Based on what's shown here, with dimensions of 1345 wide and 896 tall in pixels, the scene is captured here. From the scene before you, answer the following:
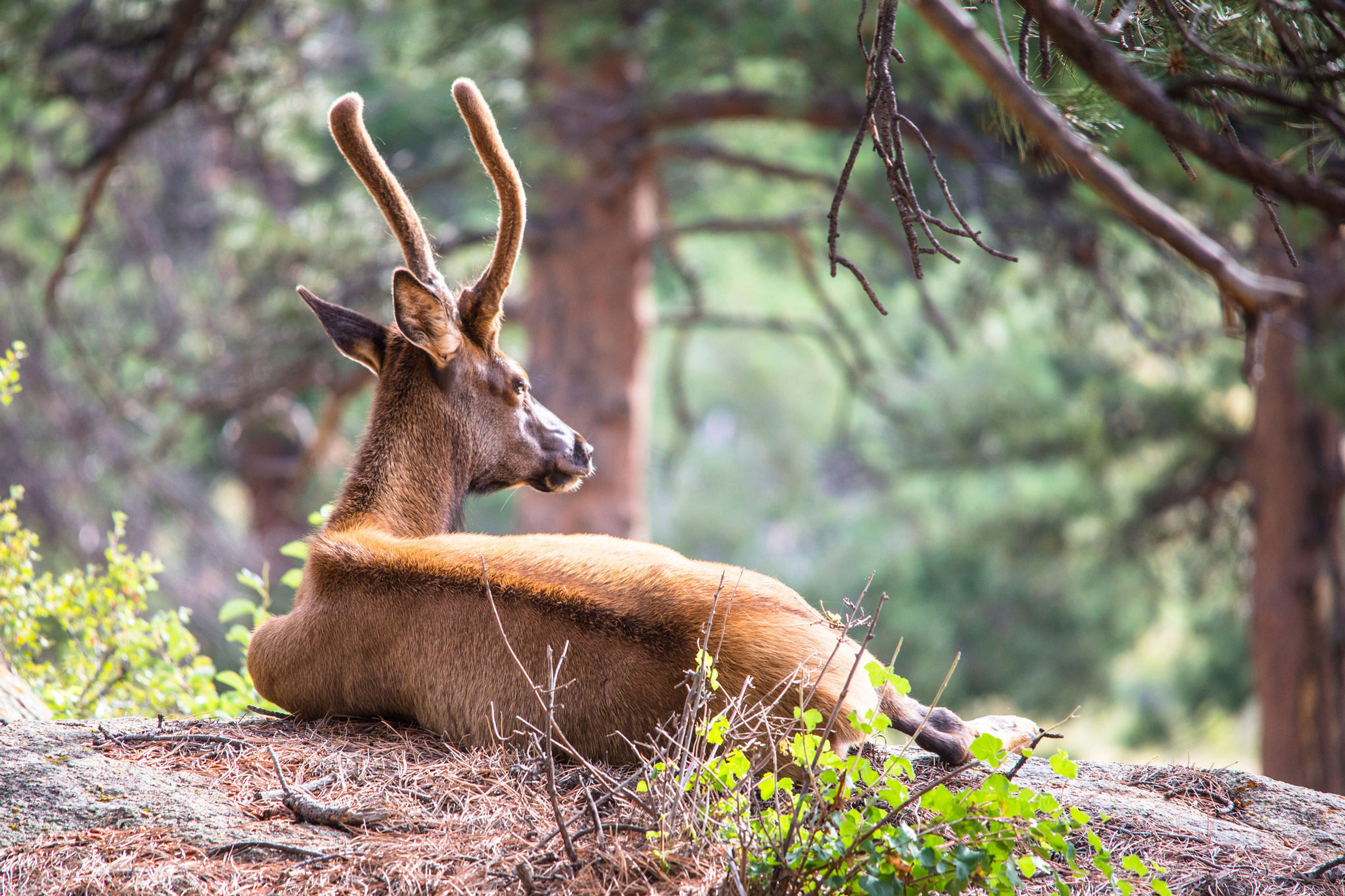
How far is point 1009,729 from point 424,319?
250 centimetres

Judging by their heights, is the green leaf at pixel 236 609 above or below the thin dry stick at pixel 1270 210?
below

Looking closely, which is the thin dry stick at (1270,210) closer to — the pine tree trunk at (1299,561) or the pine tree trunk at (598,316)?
the pine tree trunk at (1299,561)

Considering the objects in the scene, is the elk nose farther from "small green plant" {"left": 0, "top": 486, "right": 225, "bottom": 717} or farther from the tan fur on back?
"small green plant" {"left": 0, "top": 486, "right": 225, "bottom": 717}

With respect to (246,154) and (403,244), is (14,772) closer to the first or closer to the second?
(403,244)

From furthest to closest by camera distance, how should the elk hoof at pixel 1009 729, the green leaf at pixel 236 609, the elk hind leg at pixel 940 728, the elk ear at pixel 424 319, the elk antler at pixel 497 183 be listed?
the green leaf at pixel 236 609
the elk antler at pixel 497 183
the elk ear at pixel 424 319
the elk hoof at pixel 1009 729
the elk hind leg at pixel 940 728

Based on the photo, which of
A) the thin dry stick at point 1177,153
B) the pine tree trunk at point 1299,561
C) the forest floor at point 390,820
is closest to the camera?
the thin dry stick at point 1177,153

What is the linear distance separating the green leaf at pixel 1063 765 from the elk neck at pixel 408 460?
7.77 feet

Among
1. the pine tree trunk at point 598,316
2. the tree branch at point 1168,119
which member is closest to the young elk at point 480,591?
the tree branch at point 1168,119

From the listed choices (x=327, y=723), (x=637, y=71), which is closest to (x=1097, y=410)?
(x=637, y=71)

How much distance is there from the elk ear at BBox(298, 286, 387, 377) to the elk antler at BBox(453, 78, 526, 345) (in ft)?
1.54

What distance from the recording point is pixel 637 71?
1088 cm

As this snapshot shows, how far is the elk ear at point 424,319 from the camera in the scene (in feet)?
13.1

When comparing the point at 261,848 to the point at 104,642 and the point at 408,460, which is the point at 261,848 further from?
the point at 104,642

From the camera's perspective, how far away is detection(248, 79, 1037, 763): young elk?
10.4 ft
